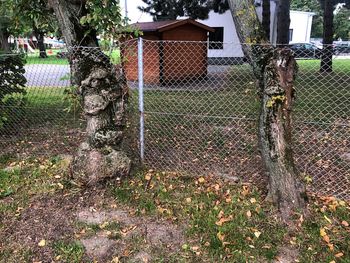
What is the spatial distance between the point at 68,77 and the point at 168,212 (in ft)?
6.87

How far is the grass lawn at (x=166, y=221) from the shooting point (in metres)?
3.00

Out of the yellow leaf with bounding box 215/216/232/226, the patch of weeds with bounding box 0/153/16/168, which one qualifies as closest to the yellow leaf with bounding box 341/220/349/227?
the yellow leaf with bounding box 215/216/232/226

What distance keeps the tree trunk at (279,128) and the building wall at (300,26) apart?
32688mm

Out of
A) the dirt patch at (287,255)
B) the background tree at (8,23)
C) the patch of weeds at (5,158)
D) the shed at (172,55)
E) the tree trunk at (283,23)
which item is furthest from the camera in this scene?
the tree trunk at (283,23)

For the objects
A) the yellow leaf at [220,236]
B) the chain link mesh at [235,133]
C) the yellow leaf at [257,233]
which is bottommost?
the yellow leaf at [220,236]

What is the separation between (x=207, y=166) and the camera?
4.58 metres

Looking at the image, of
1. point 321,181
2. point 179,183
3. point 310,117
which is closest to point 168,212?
point 179,183

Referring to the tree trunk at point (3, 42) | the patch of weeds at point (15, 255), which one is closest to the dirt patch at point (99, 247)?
the patch of weeds at point (15, 255)

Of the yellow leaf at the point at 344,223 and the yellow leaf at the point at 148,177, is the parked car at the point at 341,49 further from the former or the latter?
the yellow leaf at the point at 148,177

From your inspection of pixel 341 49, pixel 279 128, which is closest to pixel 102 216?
pixel 279 128

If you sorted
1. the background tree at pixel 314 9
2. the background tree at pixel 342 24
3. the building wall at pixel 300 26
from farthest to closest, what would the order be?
the background tree at pixel 314 9 < the background tree at pixel 342 24 < the building wall at pixel 300 26

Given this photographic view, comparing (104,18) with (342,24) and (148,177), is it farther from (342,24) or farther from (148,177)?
(342,24)

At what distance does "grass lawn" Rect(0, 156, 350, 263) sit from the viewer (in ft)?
9.83

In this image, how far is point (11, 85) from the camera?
5.84 metres
